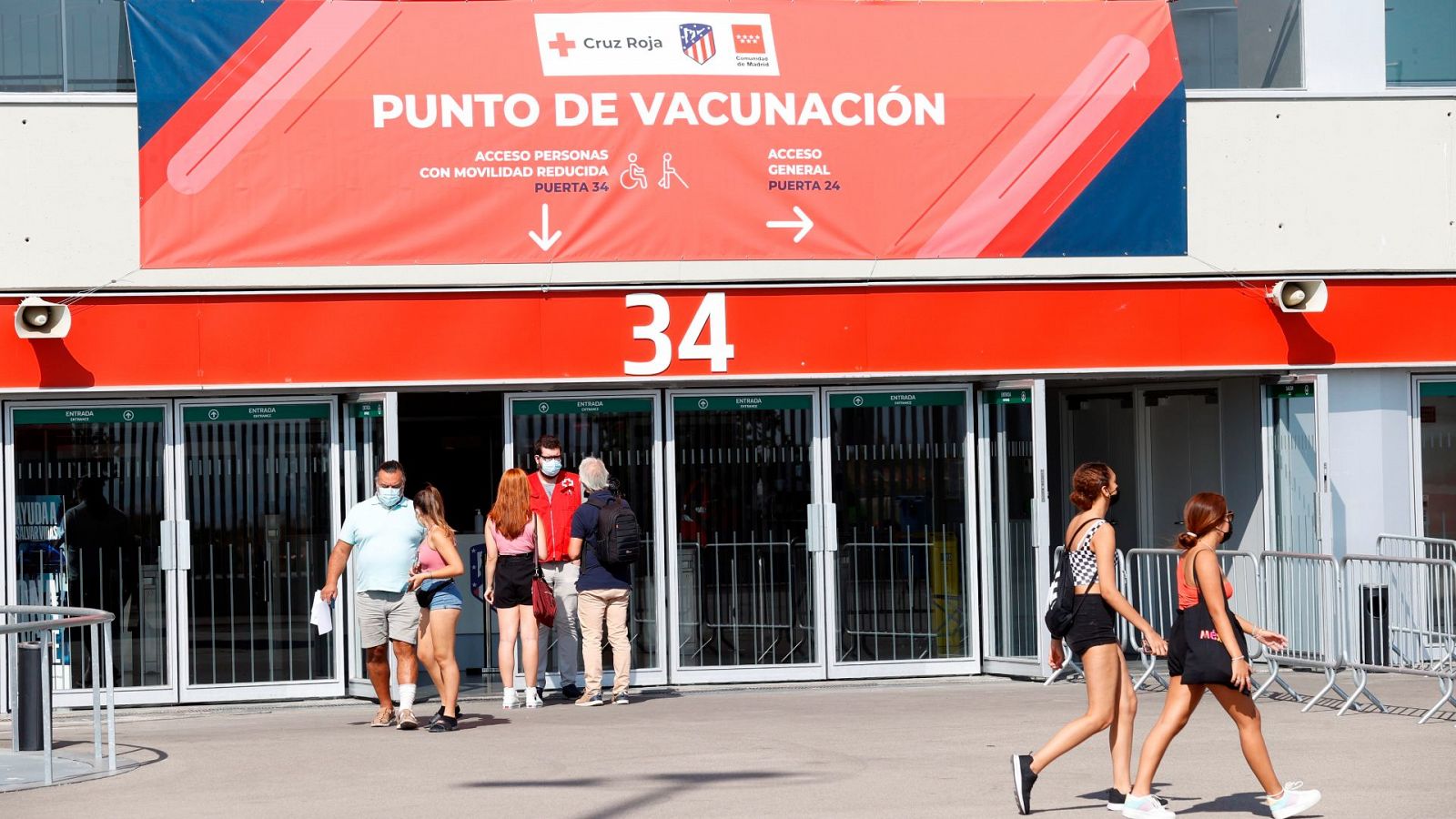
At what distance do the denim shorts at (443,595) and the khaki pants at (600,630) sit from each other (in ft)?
4.06

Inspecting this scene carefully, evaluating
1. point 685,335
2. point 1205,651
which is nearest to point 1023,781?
point 1205,651

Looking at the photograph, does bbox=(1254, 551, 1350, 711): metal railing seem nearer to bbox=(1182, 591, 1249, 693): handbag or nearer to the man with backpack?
bbox=(1182, 591, 1249, 693): handbag

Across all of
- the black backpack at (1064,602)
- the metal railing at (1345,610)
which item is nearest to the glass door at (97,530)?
the metal railing at (1345,610)

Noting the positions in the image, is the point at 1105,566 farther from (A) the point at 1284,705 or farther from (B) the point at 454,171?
(B) the point at 454,171

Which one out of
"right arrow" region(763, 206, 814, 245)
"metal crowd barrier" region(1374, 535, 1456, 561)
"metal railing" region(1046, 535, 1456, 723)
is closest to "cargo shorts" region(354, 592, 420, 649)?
"right arrow" region(763, 206, 814, 245)

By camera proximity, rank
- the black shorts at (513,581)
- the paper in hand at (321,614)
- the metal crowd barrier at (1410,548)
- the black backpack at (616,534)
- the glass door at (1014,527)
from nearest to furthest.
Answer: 1. the paper in hand at (321,614)
2. the black backpack at (616,534)
3. the black shorts at (513,581)
4. the glass door at (1014,527)
5. the metal crowd barrier at (1410,548)

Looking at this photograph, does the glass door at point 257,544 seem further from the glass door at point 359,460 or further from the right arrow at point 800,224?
the right arrow at point 800,224

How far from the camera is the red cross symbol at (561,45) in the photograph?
1378cm

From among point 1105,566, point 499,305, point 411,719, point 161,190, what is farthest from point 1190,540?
point 161,190

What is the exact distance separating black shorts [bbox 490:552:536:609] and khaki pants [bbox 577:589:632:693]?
38 cm

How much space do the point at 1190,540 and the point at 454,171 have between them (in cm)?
717

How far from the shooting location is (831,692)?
13602 mm

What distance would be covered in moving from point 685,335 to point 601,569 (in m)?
1.95

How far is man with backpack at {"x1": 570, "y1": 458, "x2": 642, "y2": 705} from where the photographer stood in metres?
12.7
